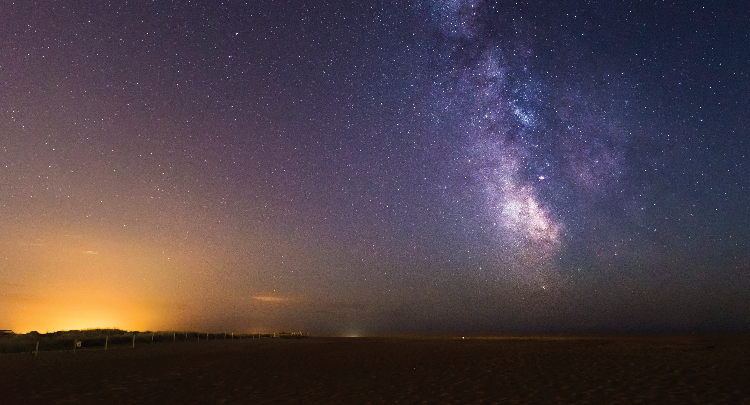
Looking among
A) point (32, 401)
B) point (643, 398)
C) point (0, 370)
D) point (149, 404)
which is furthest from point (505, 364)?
point (0, 370)

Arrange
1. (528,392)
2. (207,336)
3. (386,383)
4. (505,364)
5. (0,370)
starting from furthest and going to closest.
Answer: (207,336), (505,364), (0,370), (386,383), (528,392)

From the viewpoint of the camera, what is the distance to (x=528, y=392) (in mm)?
18172

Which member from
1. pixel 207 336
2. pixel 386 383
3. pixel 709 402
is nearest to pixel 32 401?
pixel 386 383

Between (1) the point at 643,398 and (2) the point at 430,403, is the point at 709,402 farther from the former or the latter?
(2) the point at 430,403

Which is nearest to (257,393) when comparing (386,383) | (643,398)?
(386,383)

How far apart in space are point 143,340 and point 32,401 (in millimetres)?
47859

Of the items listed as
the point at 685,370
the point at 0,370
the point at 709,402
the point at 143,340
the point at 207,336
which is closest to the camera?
the point at 709,402

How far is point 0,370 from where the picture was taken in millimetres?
27047

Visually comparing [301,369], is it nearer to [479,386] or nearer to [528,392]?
[479,386]

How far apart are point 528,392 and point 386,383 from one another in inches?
243

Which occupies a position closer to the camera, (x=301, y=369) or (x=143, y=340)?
(x=301, y=369)

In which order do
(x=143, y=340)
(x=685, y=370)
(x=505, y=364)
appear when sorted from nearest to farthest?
1. (x=685, y=370)
2. (x=505, y=364)
3. (x=143, y=340)

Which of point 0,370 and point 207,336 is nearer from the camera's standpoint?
point 0,370

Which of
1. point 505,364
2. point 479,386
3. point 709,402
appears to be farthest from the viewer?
point 505,364
